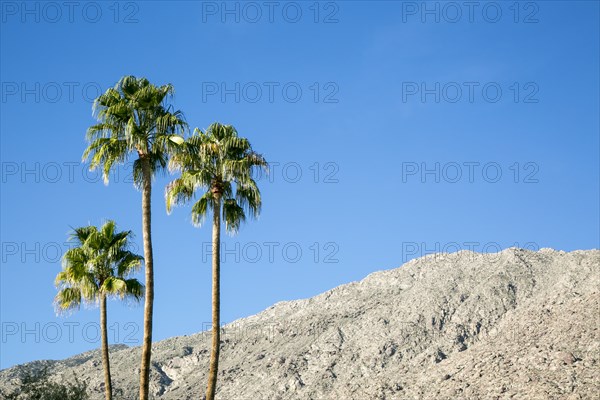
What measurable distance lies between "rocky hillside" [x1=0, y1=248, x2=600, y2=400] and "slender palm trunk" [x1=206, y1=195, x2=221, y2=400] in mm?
95086

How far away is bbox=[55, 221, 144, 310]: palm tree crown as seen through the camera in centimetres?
3044

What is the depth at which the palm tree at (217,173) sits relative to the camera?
88.8ft

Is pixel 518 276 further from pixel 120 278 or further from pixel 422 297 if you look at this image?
pixel 120 278

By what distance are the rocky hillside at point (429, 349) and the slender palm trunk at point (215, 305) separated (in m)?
95.1

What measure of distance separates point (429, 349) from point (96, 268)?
137972 millimetres

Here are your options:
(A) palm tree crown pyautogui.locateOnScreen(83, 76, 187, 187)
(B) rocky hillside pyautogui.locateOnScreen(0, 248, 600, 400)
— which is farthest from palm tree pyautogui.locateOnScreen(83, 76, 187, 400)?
(B) rocky hillside pyautogui.locateOnScreen(0, 248, 600, 400)

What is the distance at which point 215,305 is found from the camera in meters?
25.7

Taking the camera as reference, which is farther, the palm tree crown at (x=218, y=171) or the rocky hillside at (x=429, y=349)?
the rocky hillside at (x=429, y=349)

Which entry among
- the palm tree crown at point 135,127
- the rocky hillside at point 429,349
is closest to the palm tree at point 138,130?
the palm tree crown at point 135,127

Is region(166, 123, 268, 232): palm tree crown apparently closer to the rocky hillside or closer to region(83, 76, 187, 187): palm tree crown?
region(83, 76, 187, 187): palm tree crown

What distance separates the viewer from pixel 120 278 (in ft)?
99.5

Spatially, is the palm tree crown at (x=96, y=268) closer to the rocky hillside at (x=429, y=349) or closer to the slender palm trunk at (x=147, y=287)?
the slender palm trunk at (x=147, y=287)

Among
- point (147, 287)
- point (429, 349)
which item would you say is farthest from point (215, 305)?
point (429, 349)

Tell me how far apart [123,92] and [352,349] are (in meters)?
147
